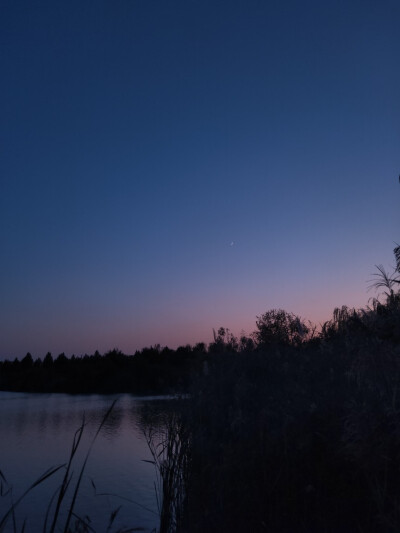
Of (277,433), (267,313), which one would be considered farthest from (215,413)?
(267,313)

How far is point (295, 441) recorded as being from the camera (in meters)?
11.4

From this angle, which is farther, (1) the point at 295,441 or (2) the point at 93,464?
(2) the point at 93,464

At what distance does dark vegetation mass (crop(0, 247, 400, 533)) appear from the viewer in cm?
967

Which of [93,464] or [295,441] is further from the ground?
[295,441]

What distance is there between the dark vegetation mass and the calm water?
1597 mm

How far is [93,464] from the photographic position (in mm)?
33500

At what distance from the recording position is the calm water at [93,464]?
18.3 metres

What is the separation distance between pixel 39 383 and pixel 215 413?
12928 centimetres

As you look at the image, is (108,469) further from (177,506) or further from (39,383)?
(39,383)

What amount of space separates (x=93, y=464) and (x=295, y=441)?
25.1 m

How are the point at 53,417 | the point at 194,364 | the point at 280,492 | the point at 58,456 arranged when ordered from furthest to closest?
the point at 53,417, the point at 58,456, the point at 194,364, the point at 280,492

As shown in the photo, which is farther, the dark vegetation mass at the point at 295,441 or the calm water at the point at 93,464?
the calm water at the point at 93,464

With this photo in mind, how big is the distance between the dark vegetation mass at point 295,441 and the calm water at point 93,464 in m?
1.60

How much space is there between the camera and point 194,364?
16500 mm
